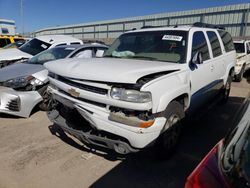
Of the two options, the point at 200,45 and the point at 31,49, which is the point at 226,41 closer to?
the point at 200,45

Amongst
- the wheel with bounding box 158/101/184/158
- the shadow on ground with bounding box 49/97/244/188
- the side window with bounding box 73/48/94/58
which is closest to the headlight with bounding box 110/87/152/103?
the wheel with bounding box 158/101/184/158

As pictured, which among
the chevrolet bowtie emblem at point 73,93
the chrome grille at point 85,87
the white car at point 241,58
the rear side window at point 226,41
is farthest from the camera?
the white car at point 241,58

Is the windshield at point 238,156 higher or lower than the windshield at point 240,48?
lower

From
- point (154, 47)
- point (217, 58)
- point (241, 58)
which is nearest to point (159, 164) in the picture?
point (154, 47)

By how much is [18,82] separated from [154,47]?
9.51 ft

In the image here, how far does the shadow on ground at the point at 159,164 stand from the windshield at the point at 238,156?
1.00 metres

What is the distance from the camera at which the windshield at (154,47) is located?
411 centimetres

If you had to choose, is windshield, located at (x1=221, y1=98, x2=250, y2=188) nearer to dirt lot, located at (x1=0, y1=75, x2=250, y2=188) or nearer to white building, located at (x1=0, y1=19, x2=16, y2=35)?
dirt lot, located at (x1=0, y1=75, x2=250, y2=188)

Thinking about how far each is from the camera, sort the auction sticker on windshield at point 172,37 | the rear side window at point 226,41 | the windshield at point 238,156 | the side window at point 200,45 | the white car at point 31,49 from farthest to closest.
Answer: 1. the white car at point 31,49
2. the rear side window at point 226,41
3. the side window at point 200,45
4. the auction sticker on windshield at point 172,37
5. the windshield at point 238,156

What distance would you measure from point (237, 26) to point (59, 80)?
19512 mm

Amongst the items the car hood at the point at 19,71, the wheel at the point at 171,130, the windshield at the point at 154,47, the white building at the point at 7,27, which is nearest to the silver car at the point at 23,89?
the car hood at the point at 19,71

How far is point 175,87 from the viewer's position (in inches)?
135

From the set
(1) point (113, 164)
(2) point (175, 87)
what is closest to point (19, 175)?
(1) point (113, 164)

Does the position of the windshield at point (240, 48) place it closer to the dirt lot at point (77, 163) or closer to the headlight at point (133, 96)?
the dirt lot at point (77, 163)
